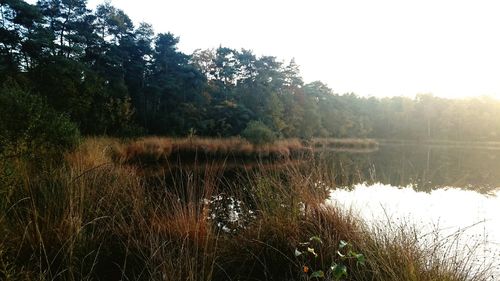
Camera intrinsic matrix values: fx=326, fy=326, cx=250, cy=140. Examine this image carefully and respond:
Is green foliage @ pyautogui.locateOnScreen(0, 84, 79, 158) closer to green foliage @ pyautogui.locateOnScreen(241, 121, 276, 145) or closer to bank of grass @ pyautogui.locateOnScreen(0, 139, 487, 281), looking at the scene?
bank of grass @ pyautogui.locateOnScreen(0, 139, 487, 281)

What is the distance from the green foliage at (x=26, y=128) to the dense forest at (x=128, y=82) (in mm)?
24

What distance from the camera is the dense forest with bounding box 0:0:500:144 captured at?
16.3 metres

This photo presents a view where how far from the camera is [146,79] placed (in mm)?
24688

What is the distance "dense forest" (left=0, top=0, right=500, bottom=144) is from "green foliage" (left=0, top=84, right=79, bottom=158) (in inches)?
0.9

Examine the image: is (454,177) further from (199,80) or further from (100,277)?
(199,80)

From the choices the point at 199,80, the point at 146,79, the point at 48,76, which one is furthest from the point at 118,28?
the point at 48,76

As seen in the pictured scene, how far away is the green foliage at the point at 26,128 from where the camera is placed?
13.1 ft

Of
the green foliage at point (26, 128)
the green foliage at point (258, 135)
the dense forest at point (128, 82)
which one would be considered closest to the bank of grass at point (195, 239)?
the green foliage at point (26, 128)

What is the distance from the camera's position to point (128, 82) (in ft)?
79.8

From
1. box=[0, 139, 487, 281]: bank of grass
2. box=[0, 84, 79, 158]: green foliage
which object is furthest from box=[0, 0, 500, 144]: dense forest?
box=[0, 139, 487, 281]: bank of grass

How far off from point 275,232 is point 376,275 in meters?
0.84

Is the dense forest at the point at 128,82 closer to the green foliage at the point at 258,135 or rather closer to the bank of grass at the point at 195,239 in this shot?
the green foliage at the point at 258,135

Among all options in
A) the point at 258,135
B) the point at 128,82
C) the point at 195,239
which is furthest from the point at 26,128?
the point at 128,82

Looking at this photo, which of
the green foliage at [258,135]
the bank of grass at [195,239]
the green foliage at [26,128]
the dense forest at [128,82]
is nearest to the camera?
the bank of grass at [195,239]
